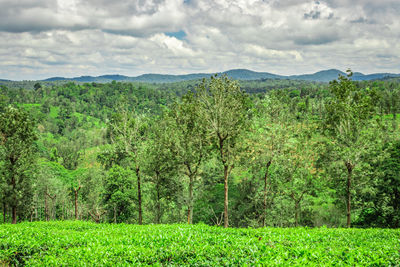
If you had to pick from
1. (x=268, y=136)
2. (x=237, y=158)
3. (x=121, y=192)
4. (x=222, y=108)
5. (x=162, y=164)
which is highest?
(x=222, y=108)

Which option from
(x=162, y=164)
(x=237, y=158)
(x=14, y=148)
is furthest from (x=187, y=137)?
(x=14, y=148)

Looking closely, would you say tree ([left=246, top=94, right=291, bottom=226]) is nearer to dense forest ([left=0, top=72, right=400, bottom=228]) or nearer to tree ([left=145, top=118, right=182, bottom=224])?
dense forest ([left=0, top=72, right=400, bottom=228])

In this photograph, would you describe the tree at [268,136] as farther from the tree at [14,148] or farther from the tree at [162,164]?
the tree at [14,148]

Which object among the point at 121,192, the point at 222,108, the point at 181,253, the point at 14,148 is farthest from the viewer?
the point at 121,192

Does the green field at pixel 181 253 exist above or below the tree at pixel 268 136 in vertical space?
below

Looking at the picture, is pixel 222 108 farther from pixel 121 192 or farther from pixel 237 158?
pixel 121 192

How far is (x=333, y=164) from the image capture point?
26.8 m

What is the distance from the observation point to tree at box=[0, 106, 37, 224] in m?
32.0

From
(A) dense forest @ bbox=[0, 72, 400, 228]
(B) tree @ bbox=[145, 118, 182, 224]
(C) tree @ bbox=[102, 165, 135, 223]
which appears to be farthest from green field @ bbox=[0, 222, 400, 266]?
(C) tree @ bbox=[102, 165, 135, 223]

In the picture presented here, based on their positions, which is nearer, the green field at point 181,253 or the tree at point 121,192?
the green field at point 181,253

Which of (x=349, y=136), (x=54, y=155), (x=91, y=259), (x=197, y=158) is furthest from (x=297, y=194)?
(x=54, y=155)

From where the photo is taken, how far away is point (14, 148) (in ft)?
106

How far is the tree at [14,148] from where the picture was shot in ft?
105

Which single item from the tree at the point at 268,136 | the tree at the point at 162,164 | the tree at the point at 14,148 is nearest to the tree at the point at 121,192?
the tree at the point at 162,164
